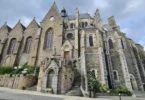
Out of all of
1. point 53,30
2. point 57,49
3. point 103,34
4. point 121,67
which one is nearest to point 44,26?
point 53,30

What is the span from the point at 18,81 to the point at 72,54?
37.9ft

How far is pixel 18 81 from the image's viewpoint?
18.4 meters

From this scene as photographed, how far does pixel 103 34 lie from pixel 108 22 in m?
6.98

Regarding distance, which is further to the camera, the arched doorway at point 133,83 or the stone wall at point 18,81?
the arched doorway at point 133,83

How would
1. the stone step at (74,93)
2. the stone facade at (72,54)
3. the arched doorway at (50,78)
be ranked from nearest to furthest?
the stone step at (74,93)
the arched doorway at (50,78)
the stone facade at (72,54)

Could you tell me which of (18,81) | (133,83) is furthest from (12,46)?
(133,83)

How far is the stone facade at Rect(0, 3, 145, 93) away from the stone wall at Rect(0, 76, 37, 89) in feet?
7.12

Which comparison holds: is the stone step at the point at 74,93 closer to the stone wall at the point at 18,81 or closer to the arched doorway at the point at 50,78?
the arched doorway at the point at 50,78

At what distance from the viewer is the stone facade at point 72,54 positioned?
1738 centimetres

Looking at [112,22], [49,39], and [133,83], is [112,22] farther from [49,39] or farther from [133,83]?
[49,39]

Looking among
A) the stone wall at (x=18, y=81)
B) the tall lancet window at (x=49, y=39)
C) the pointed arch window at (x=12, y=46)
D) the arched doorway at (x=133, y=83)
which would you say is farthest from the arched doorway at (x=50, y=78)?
the pointed arch window at (x=12, y=46)

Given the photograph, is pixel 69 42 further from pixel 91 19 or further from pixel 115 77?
pixel 91 19

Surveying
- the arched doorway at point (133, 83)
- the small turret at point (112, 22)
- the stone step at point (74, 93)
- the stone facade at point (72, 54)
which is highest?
the small turret at point (112, 22)

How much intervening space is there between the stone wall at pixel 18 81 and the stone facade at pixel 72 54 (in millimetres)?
2171
